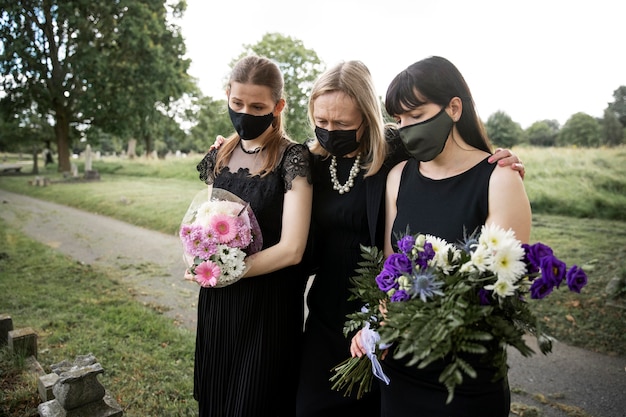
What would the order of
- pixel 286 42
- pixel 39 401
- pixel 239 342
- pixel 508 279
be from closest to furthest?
1. pixel 508 279
2. pixel 239 342
3. pixel 39 401
4. pixel 286 42

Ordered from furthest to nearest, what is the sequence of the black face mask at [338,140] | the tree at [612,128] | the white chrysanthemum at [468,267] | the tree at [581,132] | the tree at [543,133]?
the tree at [543,133] < the tree at [581,132] < the tree at [612,128] < the black face mask at [338,140] < the white chrysanthemum at [468,267]

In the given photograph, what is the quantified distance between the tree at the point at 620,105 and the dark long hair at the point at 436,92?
744cm

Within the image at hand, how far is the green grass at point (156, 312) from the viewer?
3.89m

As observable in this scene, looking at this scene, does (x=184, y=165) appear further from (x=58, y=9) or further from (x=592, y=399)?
(x=592, y=399)

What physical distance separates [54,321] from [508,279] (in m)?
4.92

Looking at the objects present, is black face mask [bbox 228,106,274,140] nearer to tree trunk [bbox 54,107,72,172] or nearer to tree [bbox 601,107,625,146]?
tree [bbox 601,107,625,146]

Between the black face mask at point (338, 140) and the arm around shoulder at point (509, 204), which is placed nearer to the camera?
the arm around shoulder at point (509, 204)

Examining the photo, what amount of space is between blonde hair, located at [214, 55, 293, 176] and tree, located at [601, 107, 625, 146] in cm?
862

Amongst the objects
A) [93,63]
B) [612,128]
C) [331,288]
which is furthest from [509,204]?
[93,63]

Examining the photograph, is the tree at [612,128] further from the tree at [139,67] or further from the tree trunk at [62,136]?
the tree trunk at [62,136]

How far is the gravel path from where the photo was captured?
143 inches

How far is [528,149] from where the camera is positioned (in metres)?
11.7

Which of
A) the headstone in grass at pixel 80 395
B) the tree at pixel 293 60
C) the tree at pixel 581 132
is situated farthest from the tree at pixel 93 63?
the tree at pixel 581 132

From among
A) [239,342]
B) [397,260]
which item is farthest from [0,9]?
[397,260]
